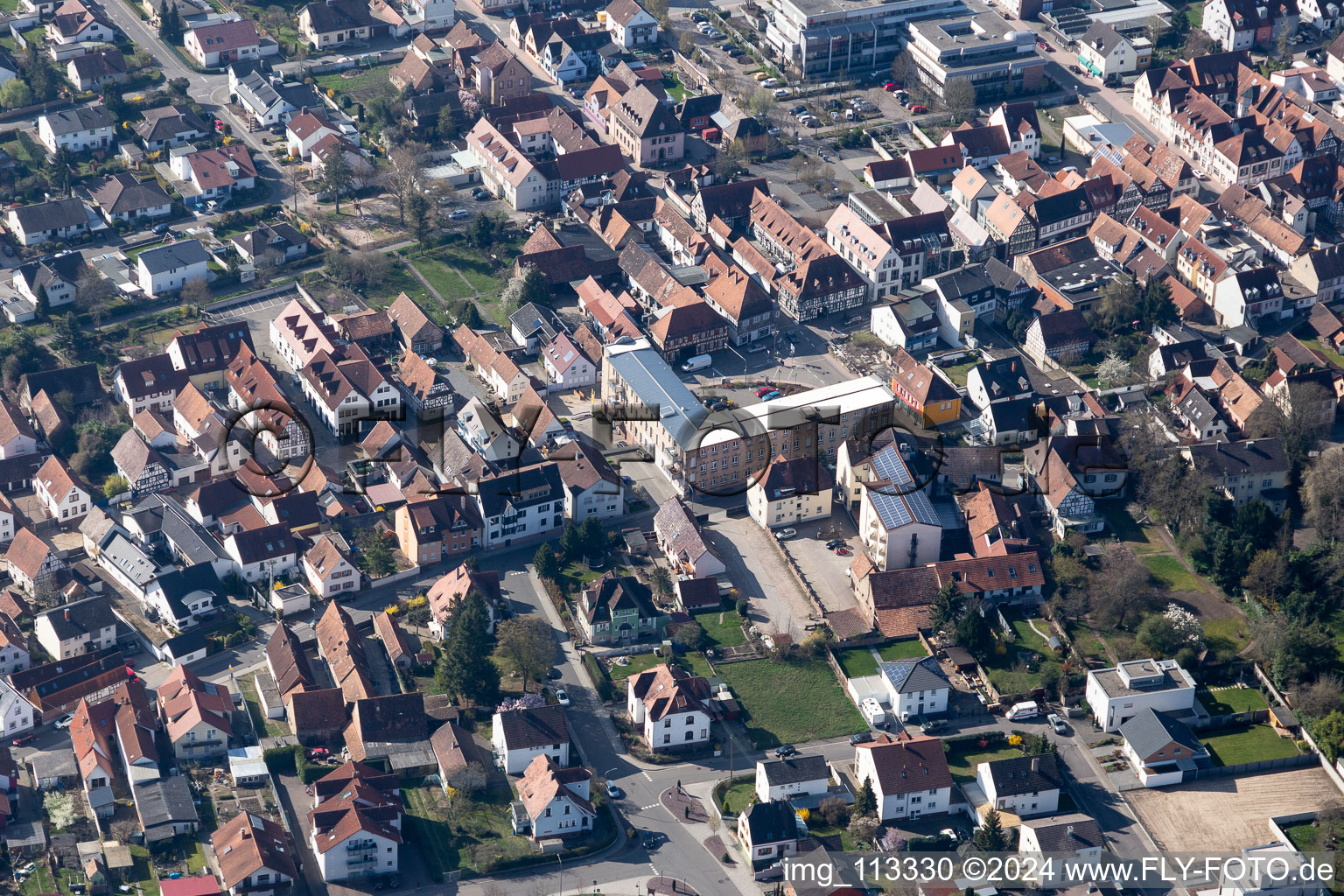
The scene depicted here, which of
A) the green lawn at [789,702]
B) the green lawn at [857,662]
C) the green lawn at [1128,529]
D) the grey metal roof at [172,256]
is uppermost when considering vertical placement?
the grey metal roof at [172,256]

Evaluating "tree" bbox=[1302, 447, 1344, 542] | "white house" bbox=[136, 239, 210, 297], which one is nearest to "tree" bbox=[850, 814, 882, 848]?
"tree" bbox=[1302, 447, 1344, 542]

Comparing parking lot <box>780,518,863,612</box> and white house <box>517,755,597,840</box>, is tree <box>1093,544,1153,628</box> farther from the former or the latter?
white house <box>517,755,597,840</box>

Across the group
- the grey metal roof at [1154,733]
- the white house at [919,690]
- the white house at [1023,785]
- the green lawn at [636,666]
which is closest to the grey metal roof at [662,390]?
the green lawn at [636,666]

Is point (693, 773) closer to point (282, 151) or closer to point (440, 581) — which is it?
point (440, 581)

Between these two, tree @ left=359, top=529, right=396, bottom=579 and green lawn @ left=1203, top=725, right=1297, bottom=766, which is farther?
tree @ left=359, top=529, right=396, bottom=579

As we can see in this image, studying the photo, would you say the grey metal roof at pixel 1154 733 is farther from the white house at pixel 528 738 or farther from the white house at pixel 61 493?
the white house at pixel 61 493

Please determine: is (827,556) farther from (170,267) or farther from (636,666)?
(170,267)

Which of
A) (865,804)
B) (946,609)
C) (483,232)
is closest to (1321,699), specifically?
(946,609)
